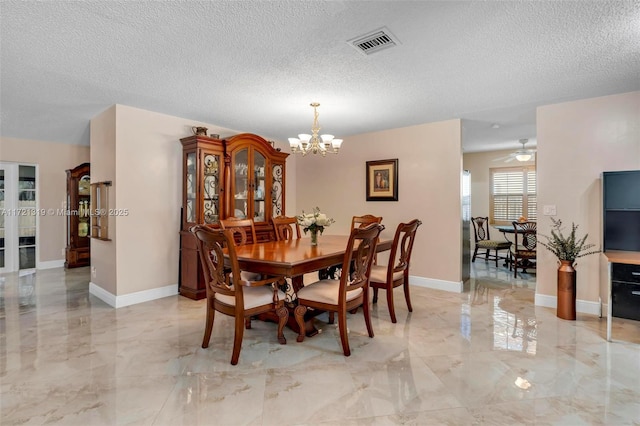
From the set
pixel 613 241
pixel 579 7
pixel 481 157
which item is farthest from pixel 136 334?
pixel 481 157

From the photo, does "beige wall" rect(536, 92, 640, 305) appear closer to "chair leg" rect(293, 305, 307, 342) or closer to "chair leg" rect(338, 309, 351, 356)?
"chair leg" rect(338, 309, 351, 356)

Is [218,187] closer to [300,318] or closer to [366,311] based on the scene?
[300,318]

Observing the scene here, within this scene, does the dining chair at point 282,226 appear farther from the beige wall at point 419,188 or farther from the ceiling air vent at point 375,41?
the ceiling air vent at point 375,41

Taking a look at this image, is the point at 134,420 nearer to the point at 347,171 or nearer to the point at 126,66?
the point at 126,66

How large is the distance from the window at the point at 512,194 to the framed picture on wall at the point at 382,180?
10.9ft

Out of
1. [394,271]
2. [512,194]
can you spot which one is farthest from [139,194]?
[512,194]

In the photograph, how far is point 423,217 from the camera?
4824mm

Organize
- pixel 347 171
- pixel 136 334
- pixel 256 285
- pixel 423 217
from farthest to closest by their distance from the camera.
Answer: pixel 347 171 < pixel 423 217 < pixel 136 334 < pixel 256 285

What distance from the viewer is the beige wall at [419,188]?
4.54m

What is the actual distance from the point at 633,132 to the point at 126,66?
499cm

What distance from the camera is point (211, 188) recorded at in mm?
4379

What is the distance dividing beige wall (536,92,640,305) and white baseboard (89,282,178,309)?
4.67 metres

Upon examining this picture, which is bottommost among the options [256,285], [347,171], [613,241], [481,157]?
[256,285]

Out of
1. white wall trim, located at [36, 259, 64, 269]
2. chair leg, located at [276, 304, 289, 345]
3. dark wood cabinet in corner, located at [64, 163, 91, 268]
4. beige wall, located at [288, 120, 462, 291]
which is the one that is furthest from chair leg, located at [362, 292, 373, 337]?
white wall trim, located at [36, 259, 64, 269]
